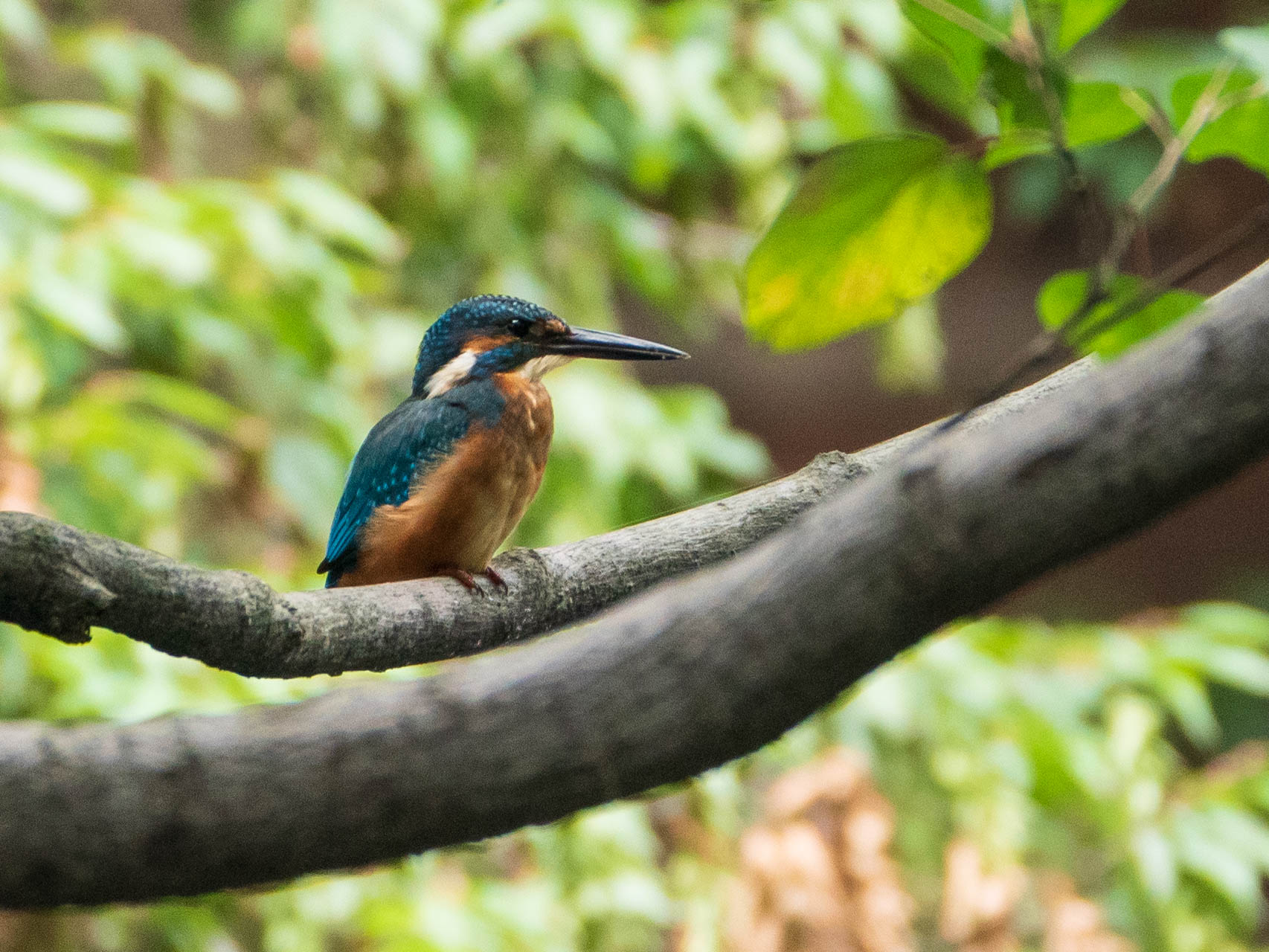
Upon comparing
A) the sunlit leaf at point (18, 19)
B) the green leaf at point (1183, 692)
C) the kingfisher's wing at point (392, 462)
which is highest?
the sunlit leaf at point (18, 19)

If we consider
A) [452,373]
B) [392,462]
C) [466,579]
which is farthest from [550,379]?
[466,579]

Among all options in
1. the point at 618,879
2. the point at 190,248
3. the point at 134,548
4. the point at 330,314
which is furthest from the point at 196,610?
the point at 618,879

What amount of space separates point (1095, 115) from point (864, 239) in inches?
4.9

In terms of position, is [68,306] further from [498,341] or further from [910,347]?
[910,347]

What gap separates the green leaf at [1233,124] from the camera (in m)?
0.58

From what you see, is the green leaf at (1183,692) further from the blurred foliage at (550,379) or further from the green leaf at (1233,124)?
the green leaf at (1233,124)

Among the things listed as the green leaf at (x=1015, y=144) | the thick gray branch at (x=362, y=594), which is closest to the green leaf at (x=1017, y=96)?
the green leaf at (x=1015, y=144)

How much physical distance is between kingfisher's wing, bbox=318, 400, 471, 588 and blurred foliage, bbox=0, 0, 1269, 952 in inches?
22.1

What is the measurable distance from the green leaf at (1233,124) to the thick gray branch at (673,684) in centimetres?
30

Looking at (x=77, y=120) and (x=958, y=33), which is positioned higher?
(x=77, y=120)

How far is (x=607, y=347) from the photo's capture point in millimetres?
1127

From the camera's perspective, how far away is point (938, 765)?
2.48 m

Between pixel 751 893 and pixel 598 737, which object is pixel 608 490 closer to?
pixel 751 893

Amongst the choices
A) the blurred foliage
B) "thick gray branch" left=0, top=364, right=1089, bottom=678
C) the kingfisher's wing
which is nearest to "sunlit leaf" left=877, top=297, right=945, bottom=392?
the blurred foliage
